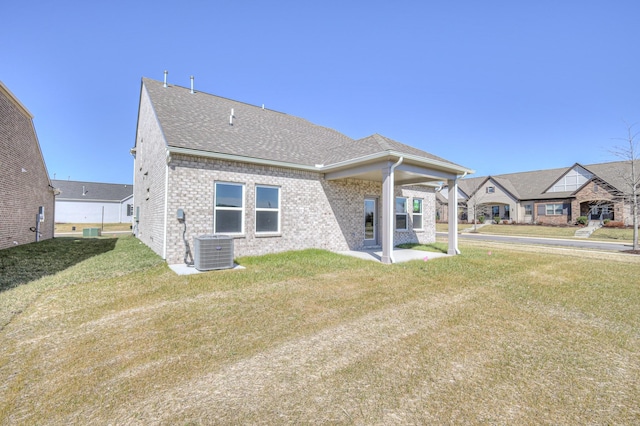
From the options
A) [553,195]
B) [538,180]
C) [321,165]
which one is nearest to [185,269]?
[321,165]

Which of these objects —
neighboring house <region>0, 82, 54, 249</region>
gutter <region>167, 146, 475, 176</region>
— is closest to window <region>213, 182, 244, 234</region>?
gutter <region>167, 146, 475, 176</region>

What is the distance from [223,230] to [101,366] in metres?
6.42

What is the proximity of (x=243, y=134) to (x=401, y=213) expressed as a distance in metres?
8.68

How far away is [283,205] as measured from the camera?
10453 mm

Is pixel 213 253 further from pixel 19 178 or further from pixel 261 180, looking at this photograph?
pixel 19 178

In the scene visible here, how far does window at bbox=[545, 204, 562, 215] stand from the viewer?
32156mm

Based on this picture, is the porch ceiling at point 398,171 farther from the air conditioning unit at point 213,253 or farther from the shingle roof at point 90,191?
the shingle roof at point 90,191

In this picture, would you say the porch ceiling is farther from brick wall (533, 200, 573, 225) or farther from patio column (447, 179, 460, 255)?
brick wall (533, 200, 573, 225)

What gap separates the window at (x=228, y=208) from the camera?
29.9ft

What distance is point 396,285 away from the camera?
21.6 feet

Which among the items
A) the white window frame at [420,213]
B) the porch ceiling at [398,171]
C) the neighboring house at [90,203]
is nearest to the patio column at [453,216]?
the porch ceiling at [398,171]

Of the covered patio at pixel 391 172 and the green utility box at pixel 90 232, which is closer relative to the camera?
the covered patio at pixel 391 172

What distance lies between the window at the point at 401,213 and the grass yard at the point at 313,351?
7521mm

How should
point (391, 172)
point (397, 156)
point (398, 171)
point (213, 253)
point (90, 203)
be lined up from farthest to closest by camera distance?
point (90, 203), point (398, 171), point (391, 172), point (397, 156), point (213, 253)
